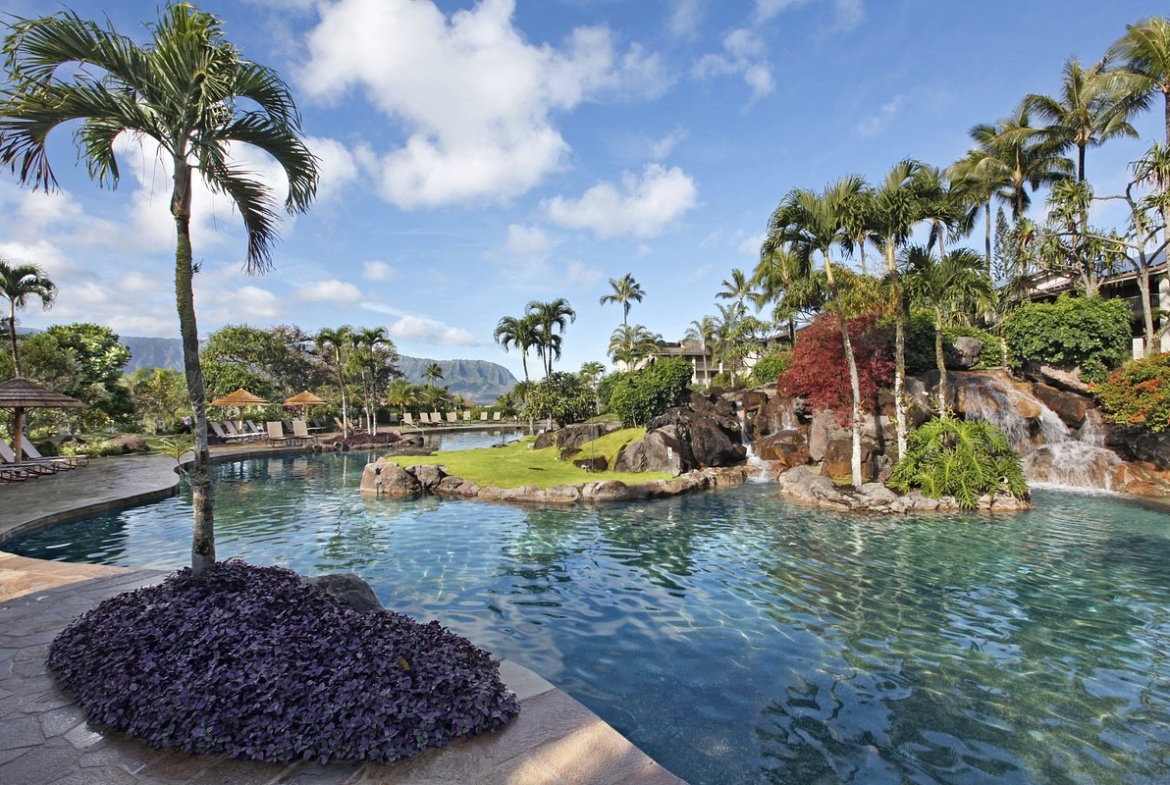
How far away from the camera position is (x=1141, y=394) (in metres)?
17.0

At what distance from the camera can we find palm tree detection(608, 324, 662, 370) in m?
55.7

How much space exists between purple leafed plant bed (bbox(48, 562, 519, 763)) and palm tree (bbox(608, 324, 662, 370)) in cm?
5148

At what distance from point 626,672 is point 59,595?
7.08 metres

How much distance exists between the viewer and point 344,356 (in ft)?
167

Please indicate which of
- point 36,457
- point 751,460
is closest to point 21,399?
point 36,457

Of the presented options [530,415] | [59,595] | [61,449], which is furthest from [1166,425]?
[61,449]

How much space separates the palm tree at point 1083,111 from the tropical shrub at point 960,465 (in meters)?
19.2

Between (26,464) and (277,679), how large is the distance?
882 inches

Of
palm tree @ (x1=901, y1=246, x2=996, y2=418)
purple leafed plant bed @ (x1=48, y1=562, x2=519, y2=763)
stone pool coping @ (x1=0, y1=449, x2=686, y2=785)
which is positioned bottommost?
stone pool coping @ (x1=0, y1=449, x2=686, y2=785)

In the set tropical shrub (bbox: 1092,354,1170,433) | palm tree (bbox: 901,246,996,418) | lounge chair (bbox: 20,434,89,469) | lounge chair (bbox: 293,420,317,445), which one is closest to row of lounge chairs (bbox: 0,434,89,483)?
lounge chair (bbox: 20,434,89,469)

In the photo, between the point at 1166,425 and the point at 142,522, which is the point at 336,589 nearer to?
the point at 142,522

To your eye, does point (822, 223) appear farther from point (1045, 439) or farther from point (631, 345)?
point (631, 345)

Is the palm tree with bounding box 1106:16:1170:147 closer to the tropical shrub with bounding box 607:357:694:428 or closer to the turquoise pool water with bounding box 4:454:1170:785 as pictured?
the turquoise pool water with bounding box 4:454:1170:785

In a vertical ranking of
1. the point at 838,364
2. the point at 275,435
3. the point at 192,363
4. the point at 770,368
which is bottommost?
the point at 275,435
